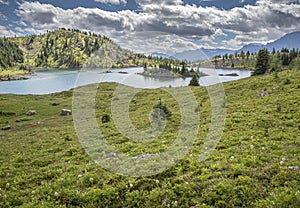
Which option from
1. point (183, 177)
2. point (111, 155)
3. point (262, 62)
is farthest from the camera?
point (262, 62)

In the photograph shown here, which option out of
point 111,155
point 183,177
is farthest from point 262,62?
point 183,177

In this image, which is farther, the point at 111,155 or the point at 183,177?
the point at 111,155

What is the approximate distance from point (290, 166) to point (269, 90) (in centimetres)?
2451

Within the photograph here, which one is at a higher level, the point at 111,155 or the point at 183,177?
the point at 183,177

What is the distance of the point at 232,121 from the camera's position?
65.4 feet

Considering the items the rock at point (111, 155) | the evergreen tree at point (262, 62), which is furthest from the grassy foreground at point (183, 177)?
the evergreen tree at point (262, 62)

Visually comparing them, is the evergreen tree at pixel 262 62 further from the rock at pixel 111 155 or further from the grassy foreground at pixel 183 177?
the rock at pixel 111 155

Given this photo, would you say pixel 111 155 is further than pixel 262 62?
No

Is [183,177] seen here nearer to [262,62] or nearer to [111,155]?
[111,155]

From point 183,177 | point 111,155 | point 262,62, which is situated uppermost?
point 262,62

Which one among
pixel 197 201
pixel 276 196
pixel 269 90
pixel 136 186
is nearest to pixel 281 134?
pixel 276 196

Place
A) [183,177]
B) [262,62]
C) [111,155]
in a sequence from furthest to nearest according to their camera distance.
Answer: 1. [262,62]
2. [111,155]
3. [183,177]

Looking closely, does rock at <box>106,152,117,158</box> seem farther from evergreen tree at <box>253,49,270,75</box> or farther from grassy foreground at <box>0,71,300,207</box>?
evergreen tree at <box>253,49,270,75</box>

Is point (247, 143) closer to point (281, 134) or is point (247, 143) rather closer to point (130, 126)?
point (281, 134)
